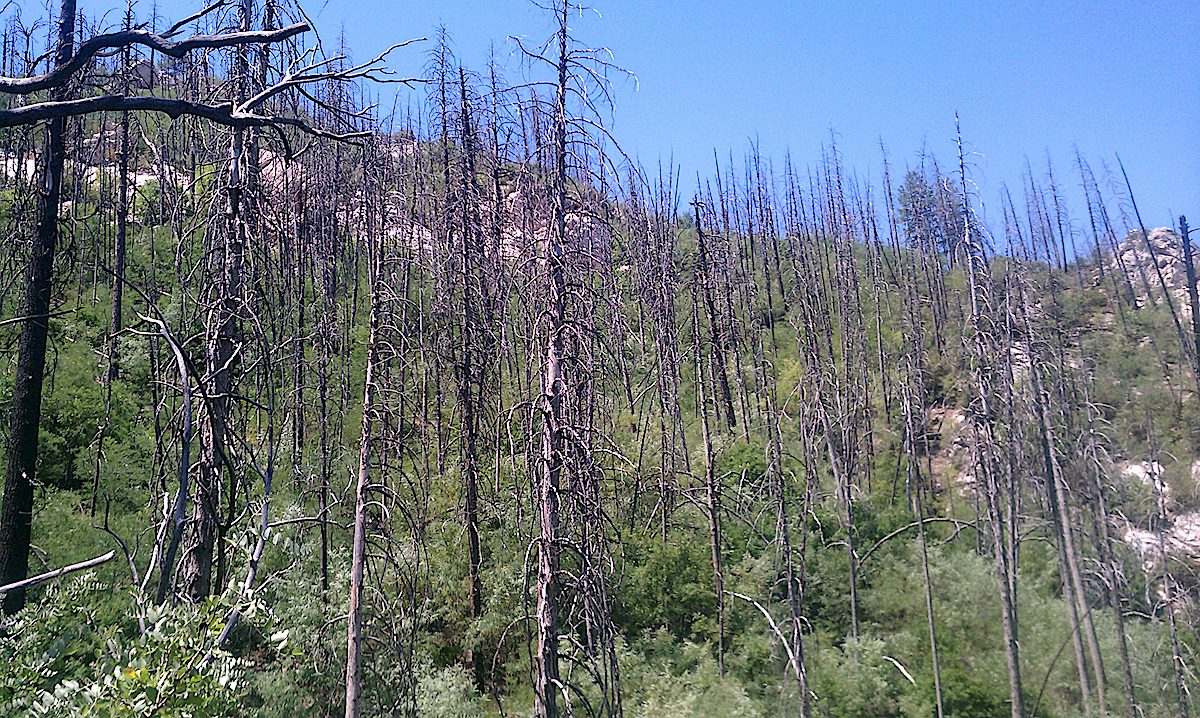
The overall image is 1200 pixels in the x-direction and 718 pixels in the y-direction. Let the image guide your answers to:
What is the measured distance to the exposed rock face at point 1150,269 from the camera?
29350 millimetres

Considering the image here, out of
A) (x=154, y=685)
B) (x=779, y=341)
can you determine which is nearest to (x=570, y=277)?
(x=154, y=685)

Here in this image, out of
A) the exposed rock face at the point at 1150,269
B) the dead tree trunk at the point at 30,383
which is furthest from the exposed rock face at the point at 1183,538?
the dead tree trunk at the point at 30,383

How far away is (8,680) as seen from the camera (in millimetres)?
3863

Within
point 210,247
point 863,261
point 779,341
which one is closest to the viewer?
point 210,247

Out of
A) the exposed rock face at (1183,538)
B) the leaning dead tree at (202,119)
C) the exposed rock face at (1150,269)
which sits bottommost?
the exposed rock face at (1183,538)

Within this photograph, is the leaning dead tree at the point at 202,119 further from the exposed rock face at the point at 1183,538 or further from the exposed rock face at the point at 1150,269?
the exposed rock face at the point at 1150,269

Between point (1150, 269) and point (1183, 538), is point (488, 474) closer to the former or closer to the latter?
point (1183, 538)

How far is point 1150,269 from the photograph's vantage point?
1425 inches

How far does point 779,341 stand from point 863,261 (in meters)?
13.5

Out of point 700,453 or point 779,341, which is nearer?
point 700,453

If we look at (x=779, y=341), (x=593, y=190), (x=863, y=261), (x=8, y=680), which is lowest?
(x=8, y=680)

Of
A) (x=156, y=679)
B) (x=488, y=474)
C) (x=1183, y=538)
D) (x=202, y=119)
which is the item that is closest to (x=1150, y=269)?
(x=1183, y=538)

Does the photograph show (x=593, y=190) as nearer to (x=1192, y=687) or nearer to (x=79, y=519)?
(x=79, y=519)

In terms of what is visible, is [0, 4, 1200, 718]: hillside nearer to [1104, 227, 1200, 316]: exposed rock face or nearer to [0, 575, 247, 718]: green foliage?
[0, 575, 247, 718]: green foliage
